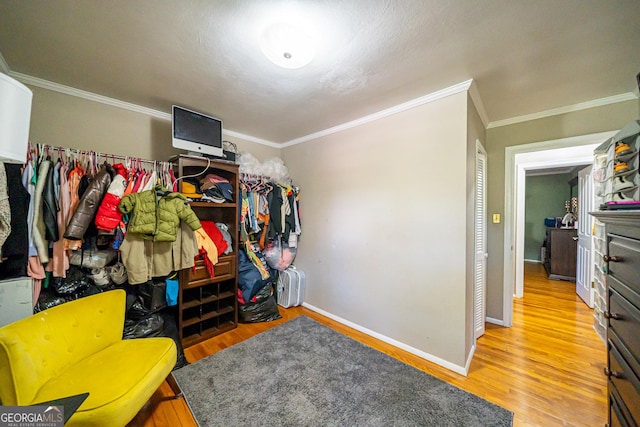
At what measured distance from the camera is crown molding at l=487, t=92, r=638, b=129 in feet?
6.35

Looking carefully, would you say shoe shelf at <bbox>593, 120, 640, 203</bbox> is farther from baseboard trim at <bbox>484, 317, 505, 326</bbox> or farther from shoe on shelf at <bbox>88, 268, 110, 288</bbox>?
shoe on shelf at <bbox>88, 268, 110, 288</bbox>

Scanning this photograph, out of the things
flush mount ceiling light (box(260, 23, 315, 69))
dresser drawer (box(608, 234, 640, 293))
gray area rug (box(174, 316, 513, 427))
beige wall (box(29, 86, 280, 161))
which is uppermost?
flush mount ceiling light (box(260, 23, 315, 69))

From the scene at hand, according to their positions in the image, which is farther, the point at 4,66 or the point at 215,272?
the point at 215,272

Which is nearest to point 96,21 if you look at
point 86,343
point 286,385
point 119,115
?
point 119,115

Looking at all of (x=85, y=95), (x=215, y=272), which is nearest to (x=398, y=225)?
(x=215, y=272)

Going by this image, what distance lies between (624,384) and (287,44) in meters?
2.20

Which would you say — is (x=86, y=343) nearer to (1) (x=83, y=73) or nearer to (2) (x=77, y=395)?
(2) (x=77, y=395)

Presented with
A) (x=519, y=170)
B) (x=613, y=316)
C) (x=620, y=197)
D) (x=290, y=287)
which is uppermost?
(x=519, y=170)

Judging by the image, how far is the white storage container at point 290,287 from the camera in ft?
10.2

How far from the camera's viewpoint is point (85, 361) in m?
1.32

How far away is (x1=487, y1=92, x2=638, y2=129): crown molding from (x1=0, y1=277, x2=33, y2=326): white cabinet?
426cm

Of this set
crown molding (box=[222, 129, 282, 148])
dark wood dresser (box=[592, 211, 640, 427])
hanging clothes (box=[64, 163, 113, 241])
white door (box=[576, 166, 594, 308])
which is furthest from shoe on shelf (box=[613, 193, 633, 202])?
hanging clothes (box=[64, 163, 113, 241])

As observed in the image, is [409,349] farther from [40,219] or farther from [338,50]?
[40,219]

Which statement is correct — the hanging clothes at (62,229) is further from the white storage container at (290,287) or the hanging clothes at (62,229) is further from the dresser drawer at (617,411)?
the dresser drawer at (617,411)
